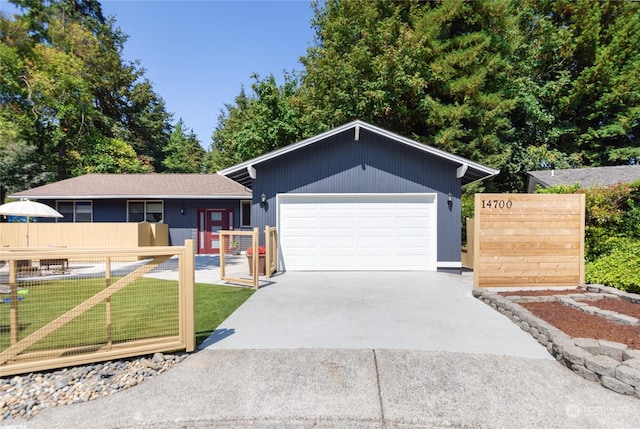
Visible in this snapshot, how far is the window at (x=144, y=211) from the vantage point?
13672 millimetres

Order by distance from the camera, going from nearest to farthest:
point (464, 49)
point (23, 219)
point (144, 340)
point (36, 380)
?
point (36, 380)
point (144, 340)
point (464, 49)
point (23, 219)

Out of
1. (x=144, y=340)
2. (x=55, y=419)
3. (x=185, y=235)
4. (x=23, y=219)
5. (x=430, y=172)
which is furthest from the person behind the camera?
(x=23, y=219)

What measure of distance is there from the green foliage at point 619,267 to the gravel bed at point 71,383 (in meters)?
8.13

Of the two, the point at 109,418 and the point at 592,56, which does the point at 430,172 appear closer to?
the point at 109,418

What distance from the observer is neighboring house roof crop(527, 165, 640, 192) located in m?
11.4

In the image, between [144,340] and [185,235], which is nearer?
[144,340]

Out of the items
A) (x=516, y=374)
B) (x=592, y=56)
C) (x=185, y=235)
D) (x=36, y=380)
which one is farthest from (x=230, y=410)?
(x=592, y=56)

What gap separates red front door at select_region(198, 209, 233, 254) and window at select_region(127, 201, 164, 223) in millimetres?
1913

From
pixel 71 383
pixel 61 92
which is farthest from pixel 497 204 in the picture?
pixel 61 92

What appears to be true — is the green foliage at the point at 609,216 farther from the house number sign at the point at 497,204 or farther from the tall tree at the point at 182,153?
the tall tree at the point at 182,153

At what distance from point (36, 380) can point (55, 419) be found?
3.04 feet

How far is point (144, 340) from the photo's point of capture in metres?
3.66

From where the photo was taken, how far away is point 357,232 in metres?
9.04

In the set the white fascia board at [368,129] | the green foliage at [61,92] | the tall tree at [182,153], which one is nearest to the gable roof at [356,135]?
the white fascia board at [368,129]
